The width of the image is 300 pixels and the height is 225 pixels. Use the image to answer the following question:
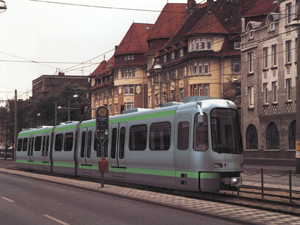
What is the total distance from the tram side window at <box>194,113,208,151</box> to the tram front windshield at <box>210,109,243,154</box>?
22 cm

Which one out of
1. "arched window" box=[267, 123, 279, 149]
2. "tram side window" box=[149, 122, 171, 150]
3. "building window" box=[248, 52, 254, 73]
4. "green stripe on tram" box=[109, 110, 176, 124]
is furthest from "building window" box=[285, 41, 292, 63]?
"tram side window" box=[149, 122, 171, 150]

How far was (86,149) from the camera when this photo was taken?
2609cm

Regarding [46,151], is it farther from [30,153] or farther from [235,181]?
[235,181]

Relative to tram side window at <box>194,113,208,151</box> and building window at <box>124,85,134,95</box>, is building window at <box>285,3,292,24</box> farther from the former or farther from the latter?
building window at <box>124,85,134,95</box>

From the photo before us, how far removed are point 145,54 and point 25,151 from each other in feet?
133

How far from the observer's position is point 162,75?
7138 centimetres

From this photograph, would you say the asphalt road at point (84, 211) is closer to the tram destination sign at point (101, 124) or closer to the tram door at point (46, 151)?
the tram destination sign at point (101, 124)

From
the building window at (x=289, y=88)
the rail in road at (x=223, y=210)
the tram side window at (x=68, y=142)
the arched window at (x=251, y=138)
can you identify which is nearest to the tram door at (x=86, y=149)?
the tram side window at (x=68, y=142)

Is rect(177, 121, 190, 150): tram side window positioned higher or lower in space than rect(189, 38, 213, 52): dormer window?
lower

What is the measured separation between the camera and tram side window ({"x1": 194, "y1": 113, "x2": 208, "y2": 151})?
54.7 feet

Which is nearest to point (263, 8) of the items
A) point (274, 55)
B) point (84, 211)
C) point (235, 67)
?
point (274, 55)

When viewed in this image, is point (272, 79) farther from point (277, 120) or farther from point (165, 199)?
point (165, 199)

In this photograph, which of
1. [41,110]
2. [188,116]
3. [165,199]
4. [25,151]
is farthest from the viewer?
[41,110]

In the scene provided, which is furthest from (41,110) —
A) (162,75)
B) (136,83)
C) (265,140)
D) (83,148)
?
(83,148)
